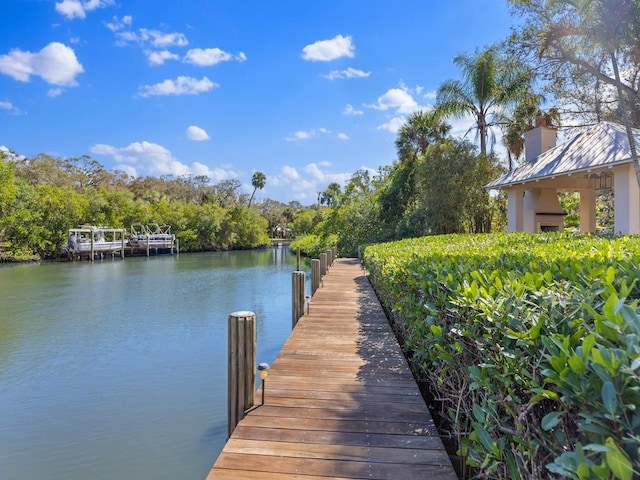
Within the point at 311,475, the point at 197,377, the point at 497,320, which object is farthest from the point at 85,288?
the point at 497,320

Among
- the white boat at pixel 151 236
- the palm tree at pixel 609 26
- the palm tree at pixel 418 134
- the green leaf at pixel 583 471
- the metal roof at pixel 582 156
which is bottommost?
the green leaf at pixel 583 471

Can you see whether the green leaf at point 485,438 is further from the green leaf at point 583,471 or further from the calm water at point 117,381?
the calm water at point 117,381

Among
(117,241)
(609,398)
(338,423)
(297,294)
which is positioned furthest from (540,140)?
(117,241)

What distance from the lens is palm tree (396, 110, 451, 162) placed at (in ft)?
77.6

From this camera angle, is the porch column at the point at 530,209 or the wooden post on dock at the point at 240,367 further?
the porch column at the point at 530,209

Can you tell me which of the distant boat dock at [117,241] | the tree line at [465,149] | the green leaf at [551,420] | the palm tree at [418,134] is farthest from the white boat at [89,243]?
the green leaf at [551,420]

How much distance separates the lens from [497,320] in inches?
80.3

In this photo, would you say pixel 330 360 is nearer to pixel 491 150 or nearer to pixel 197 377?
pixel 197 377

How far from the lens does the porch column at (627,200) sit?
958 centimetres

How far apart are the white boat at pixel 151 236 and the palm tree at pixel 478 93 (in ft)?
106

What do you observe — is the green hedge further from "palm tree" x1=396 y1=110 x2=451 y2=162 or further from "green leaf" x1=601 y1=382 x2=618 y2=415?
"palm tree" x1=396 y1=110 x2=451 y2=162

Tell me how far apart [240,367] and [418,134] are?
2285cm

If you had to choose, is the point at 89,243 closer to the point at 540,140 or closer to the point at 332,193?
the point at 332,193

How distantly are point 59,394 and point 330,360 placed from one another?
491cm
